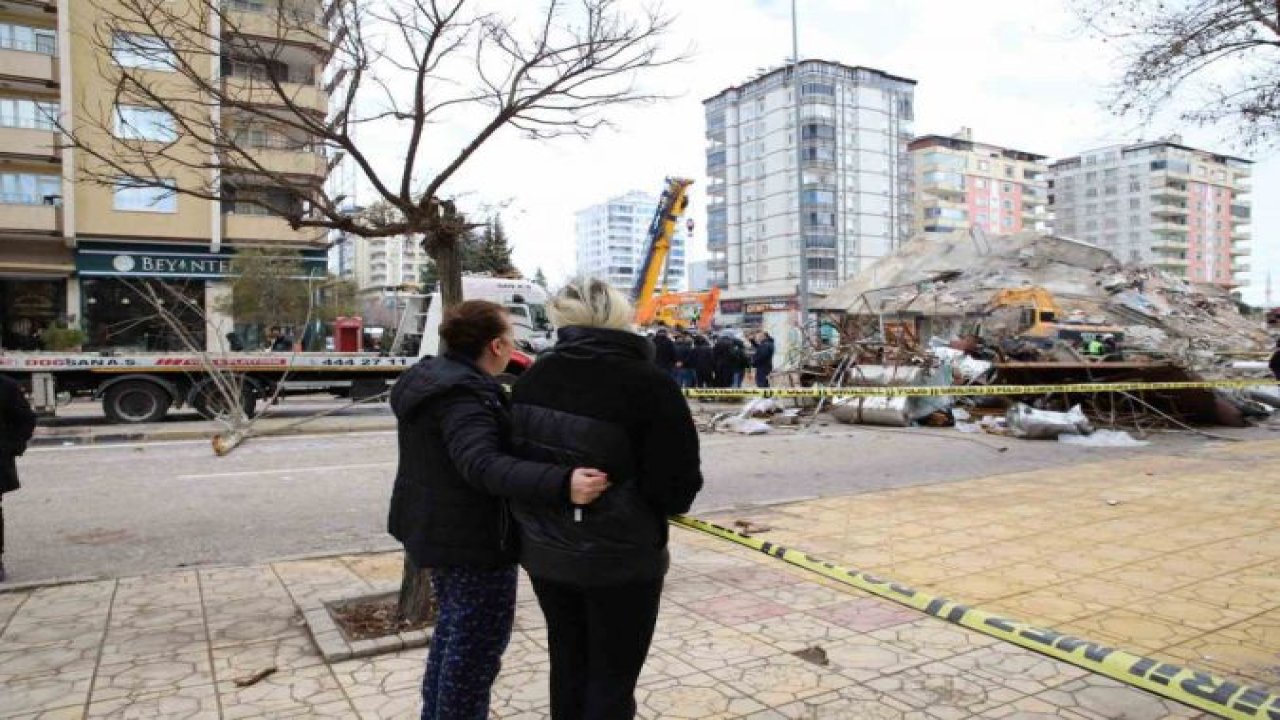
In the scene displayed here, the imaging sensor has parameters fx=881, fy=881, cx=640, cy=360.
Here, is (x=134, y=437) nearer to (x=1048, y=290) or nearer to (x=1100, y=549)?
(x=1100, y=549)

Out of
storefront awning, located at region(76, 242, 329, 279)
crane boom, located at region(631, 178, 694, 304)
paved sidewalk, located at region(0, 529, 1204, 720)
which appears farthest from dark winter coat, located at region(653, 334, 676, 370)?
storefront awning, located at region(76, 242, 329, 279)

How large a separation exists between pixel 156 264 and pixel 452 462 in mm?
32929

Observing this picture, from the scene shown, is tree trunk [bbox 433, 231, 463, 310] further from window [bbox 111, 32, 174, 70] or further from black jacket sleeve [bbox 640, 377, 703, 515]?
black jacket sleeve [bbox 640, 377, 703, 515]

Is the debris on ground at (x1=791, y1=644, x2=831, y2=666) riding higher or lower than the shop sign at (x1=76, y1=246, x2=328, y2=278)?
lower

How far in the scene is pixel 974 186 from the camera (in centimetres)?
10656

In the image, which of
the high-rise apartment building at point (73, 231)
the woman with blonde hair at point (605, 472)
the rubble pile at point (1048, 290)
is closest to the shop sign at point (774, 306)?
the rubble pile at point (1048, 290)

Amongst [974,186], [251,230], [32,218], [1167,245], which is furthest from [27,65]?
[1167,245]

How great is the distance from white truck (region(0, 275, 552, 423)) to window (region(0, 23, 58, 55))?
2048 cm

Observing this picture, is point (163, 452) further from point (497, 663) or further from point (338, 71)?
point (497, 663)

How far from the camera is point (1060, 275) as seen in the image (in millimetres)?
28672

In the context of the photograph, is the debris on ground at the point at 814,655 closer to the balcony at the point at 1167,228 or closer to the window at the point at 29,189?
the window at the point at 29,189

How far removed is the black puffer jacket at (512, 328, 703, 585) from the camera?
2.61m

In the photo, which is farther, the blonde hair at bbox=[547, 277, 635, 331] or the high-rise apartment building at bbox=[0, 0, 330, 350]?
the high-rise apartment building at bbox=[0, 0, 330, 350]

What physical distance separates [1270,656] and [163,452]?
42.1 feet
